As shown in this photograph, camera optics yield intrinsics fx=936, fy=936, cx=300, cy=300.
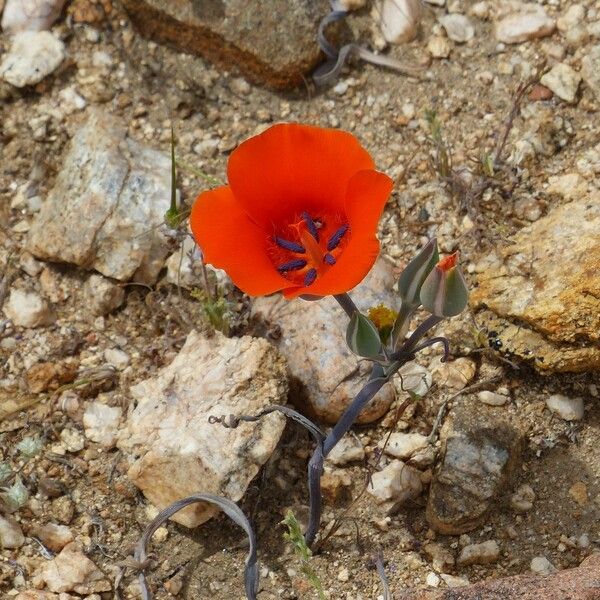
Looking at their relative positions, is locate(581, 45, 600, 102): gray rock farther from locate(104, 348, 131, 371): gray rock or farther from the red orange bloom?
locate(104, 348, 131, 371): gray rock

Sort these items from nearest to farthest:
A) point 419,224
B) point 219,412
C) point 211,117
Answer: point 219,412
point 419,224
point 211,117

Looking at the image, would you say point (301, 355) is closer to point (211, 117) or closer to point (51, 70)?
point (211, 117)

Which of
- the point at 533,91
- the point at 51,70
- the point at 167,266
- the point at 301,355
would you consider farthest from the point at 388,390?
the point at 51,70

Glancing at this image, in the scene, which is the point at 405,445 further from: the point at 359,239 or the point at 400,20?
the point at 400,20

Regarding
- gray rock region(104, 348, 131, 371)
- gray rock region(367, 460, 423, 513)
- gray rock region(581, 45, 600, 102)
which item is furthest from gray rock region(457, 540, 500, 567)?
gray rock region(581, 45, 600, 102)

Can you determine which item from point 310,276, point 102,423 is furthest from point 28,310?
point 310,276

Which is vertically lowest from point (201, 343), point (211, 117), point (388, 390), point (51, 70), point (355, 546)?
point (355, 546)
